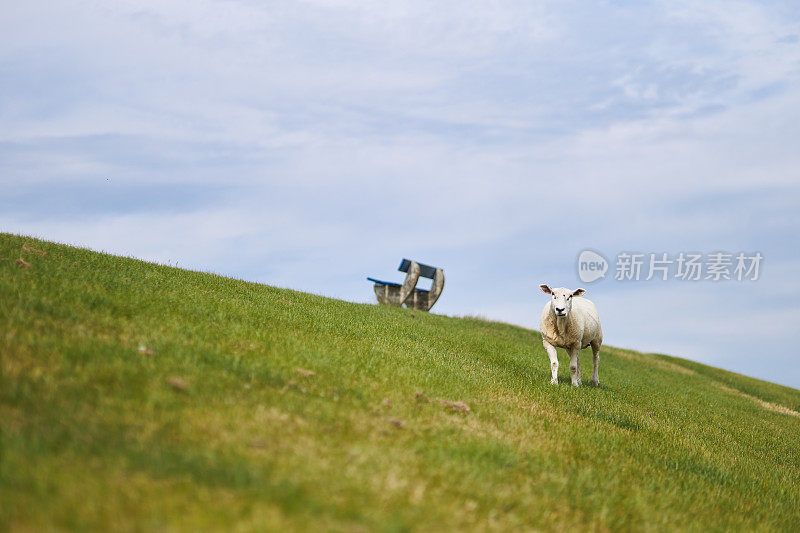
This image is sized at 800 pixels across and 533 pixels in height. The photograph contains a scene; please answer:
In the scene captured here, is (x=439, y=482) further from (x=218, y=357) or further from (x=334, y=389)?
(x=218, y=357)

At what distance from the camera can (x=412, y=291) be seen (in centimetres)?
3288

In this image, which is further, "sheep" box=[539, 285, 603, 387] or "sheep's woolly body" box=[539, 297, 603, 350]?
"sheep's woolly body" box=[539, 297, 603, 350]

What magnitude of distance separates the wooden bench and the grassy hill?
18.5 m

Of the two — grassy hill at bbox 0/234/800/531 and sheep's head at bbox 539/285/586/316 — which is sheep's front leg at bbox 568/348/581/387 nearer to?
grassy hill at bbox 0/234/800/531

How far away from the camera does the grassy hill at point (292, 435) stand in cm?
488

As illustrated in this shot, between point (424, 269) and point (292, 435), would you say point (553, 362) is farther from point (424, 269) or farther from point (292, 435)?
point (424, 269)

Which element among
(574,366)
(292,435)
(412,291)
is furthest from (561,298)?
(412,291)

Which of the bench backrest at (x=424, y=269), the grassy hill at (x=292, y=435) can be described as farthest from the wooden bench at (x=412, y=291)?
the grassy hill at (x=292, y=435)

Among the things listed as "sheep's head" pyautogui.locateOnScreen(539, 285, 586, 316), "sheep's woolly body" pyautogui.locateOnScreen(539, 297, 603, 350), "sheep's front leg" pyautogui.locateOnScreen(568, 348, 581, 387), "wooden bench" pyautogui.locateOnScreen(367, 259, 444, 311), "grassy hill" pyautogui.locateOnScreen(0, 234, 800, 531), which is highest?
"wooden bench" pyautogui.locateOnScreen(367, 259, 444, 311)

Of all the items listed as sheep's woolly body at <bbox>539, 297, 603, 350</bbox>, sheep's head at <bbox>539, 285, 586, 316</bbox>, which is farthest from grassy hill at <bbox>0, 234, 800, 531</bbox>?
sheep's head at <bbox>539, 285, 586, 316</bbox>

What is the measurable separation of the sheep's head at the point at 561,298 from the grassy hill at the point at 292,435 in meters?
1.88

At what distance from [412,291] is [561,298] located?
19.6 m

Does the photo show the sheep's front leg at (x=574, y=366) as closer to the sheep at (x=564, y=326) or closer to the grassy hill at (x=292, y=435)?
the sheep at (x=564, y=326)

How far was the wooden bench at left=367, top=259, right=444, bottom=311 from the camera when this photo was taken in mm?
32719
